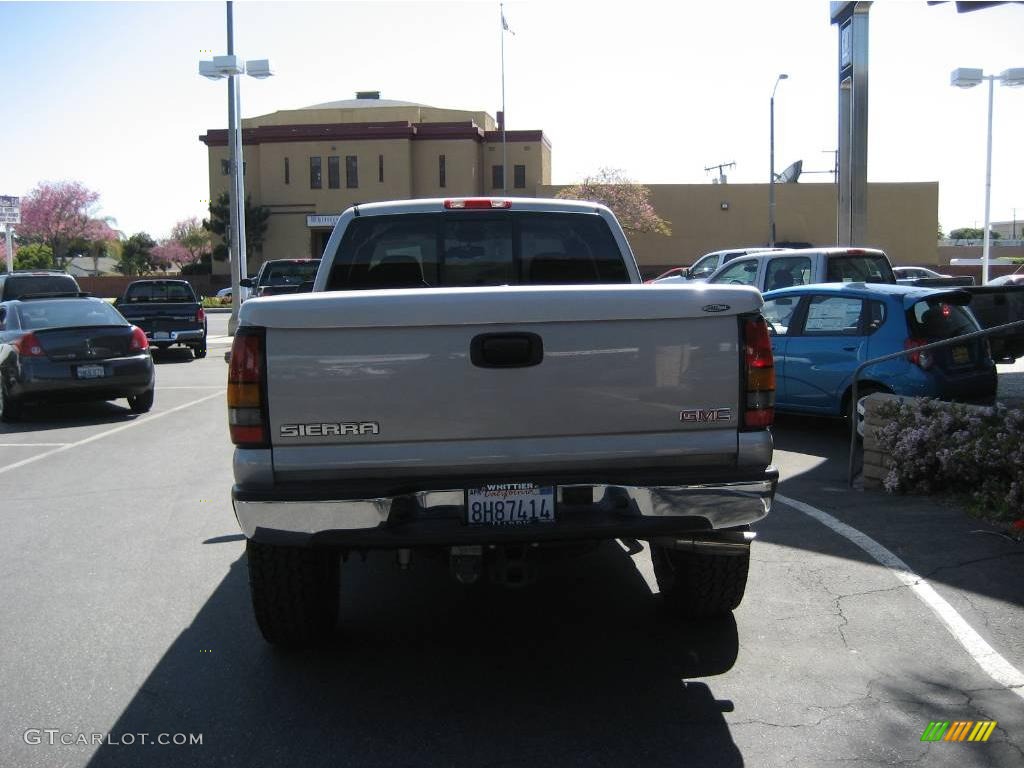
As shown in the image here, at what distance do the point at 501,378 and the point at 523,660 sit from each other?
1428 mm

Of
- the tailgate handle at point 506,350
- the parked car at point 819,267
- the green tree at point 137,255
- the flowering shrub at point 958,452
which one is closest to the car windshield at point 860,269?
the parked car at point 819,267

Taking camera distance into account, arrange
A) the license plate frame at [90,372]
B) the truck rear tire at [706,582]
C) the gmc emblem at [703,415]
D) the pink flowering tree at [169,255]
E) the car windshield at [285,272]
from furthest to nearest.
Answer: the pink flowering tree at [169,255] → the car windshield at [285,272] → the license plate frame at [90,372] → the truck rear tire at [706,582] → the gmc emblem at [703,415]

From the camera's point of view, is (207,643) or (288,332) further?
(207,643)

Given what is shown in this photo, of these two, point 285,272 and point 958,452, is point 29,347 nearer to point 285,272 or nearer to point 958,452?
point 285,272

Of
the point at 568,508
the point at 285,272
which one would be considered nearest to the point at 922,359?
the point at 568,508

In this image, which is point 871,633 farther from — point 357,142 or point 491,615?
point 357,142

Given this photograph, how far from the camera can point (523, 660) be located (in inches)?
186

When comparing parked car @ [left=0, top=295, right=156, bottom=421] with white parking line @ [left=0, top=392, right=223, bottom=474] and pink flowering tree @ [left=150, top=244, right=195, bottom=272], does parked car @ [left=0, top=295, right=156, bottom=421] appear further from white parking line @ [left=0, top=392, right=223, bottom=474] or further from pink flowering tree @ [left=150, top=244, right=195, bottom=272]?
pink flowering tree @ [left=150, top=244, right=195, bottom=272]

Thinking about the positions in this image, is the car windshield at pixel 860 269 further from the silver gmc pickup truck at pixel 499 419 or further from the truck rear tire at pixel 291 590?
the truck rear tire at pixel 291 590

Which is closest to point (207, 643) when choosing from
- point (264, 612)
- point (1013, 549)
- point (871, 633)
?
point (264, 612)

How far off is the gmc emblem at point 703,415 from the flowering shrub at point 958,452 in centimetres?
380

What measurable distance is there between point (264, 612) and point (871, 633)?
113 inches

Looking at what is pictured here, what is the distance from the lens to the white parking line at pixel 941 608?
4.45 meters

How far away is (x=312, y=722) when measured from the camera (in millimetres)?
4055
